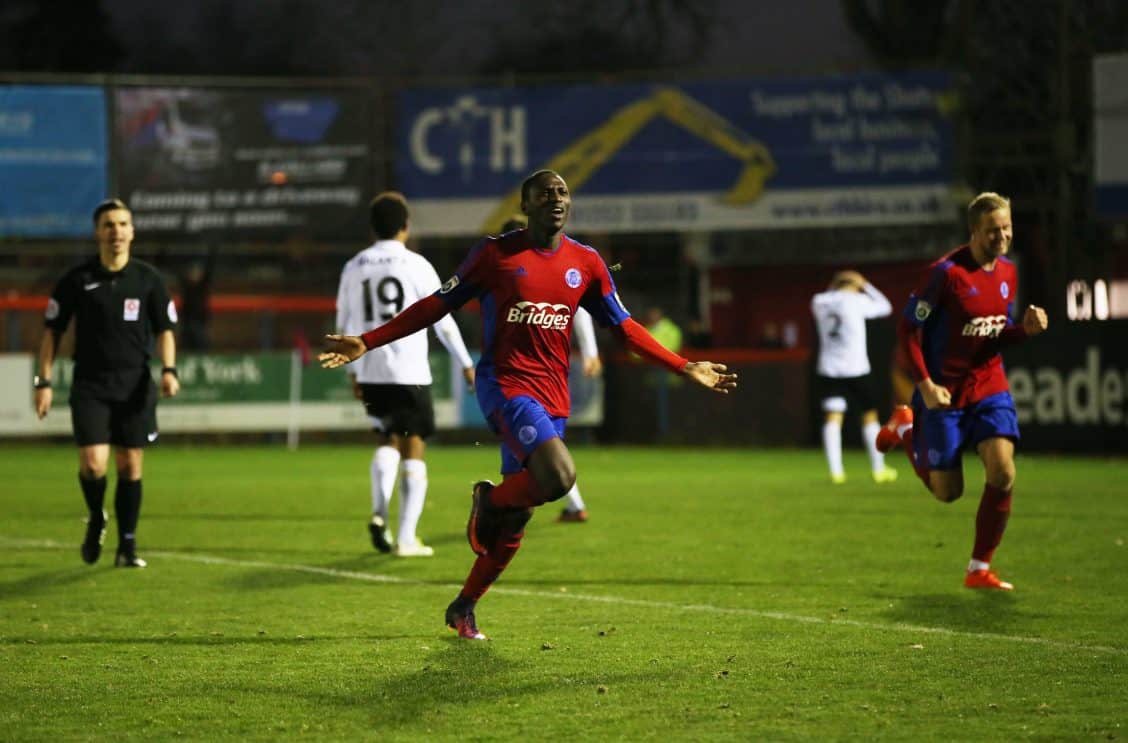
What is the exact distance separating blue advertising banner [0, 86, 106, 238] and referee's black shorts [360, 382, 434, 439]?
19423 mm

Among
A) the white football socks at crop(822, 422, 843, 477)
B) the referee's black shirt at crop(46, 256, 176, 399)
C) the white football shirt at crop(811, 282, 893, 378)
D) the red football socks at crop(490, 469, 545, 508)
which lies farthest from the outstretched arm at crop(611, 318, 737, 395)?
the white football socks at crop(822, 422, 843, 477)

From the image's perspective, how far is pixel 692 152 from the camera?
98.6ft

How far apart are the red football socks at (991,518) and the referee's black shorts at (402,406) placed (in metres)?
3.67

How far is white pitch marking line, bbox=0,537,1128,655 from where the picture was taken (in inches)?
327

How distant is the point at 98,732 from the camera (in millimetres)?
6398

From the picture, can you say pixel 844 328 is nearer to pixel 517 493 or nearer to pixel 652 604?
pixel 652 604

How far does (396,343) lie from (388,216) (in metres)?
0.83

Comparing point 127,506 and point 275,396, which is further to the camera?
point 275,396

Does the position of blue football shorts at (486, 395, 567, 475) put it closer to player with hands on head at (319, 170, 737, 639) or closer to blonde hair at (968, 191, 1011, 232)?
player with hands on head at (319, 170, 737, 639)

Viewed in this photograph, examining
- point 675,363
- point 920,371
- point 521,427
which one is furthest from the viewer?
point 920,371

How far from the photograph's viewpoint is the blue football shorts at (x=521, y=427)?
7926mm

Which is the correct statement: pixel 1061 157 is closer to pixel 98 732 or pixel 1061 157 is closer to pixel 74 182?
pixel 74 182

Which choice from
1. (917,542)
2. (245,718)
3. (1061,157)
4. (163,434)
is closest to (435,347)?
(163,434)

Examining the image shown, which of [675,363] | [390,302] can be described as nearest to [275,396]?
[390,302]
